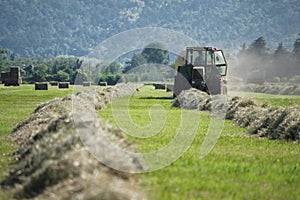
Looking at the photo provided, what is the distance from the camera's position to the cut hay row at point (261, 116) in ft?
48.4

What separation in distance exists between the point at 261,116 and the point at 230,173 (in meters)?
9.48

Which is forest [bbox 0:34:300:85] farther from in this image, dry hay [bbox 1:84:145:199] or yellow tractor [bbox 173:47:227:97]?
dry hay [bbox 1:84:145:199]

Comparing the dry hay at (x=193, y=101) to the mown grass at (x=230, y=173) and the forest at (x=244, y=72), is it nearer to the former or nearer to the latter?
the mown grass at (x=230, y=173)

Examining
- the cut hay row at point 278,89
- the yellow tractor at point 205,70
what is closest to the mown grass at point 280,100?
the yellow tractor at point 205,70

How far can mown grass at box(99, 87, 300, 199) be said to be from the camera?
7298 millimetres

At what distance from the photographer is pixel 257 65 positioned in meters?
135

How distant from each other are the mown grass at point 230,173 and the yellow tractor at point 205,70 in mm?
23992

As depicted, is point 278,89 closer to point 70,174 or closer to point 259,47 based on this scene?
point 70,174

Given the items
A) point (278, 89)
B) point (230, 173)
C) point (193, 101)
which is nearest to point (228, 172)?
point (230, 173)

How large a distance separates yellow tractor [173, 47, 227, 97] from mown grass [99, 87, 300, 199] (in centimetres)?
2399

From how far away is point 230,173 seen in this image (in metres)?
8.90

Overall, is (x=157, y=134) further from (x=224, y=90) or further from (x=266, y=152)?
(x=224, y=90)

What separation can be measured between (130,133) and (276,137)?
4072 millimetres

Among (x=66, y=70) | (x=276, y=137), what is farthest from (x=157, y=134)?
(x=66, y=70)
